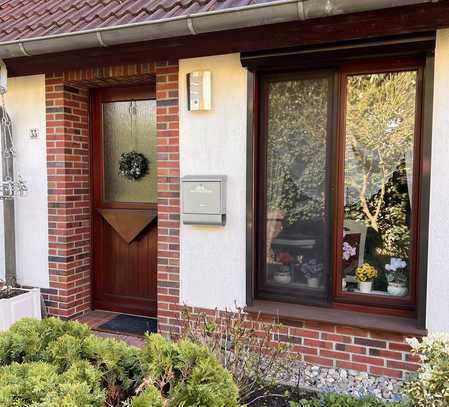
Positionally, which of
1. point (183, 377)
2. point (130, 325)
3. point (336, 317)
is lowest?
point (130, 325)

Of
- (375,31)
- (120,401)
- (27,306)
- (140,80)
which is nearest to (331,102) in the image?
(375,31)

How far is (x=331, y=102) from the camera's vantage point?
3.51m

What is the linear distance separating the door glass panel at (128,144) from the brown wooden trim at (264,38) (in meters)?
0.78

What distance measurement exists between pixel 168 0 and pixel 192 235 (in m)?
2.01

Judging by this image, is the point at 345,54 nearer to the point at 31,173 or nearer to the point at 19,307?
the point at 31,173

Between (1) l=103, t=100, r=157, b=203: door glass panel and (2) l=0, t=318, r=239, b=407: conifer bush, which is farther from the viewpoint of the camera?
(1) l=103, t=100, r=157, b=203: door glass panel

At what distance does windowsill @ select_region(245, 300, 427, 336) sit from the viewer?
325 centimetres

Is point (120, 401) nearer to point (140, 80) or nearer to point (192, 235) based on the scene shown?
point (192, 235)

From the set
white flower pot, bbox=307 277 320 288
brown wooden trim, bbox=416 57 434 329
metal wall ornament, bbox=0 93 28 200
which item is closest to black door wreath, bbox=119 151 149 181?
metal wall ornament, bbox=0 93 28 200

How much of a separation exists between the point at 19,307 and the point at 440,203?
3.93 m

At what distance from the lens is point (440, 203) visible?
10.3 feet

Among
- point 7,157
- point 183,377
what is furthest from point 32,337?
point 7,157

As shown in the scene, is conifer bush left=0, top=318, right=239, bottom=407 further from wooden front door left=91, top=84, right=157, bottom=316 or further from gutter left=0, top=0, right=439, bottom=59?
wooden front door left=91, top=84, right=157, bottom=316

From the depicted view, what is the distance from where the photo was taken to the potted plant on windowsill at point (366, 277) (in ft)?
11.6
